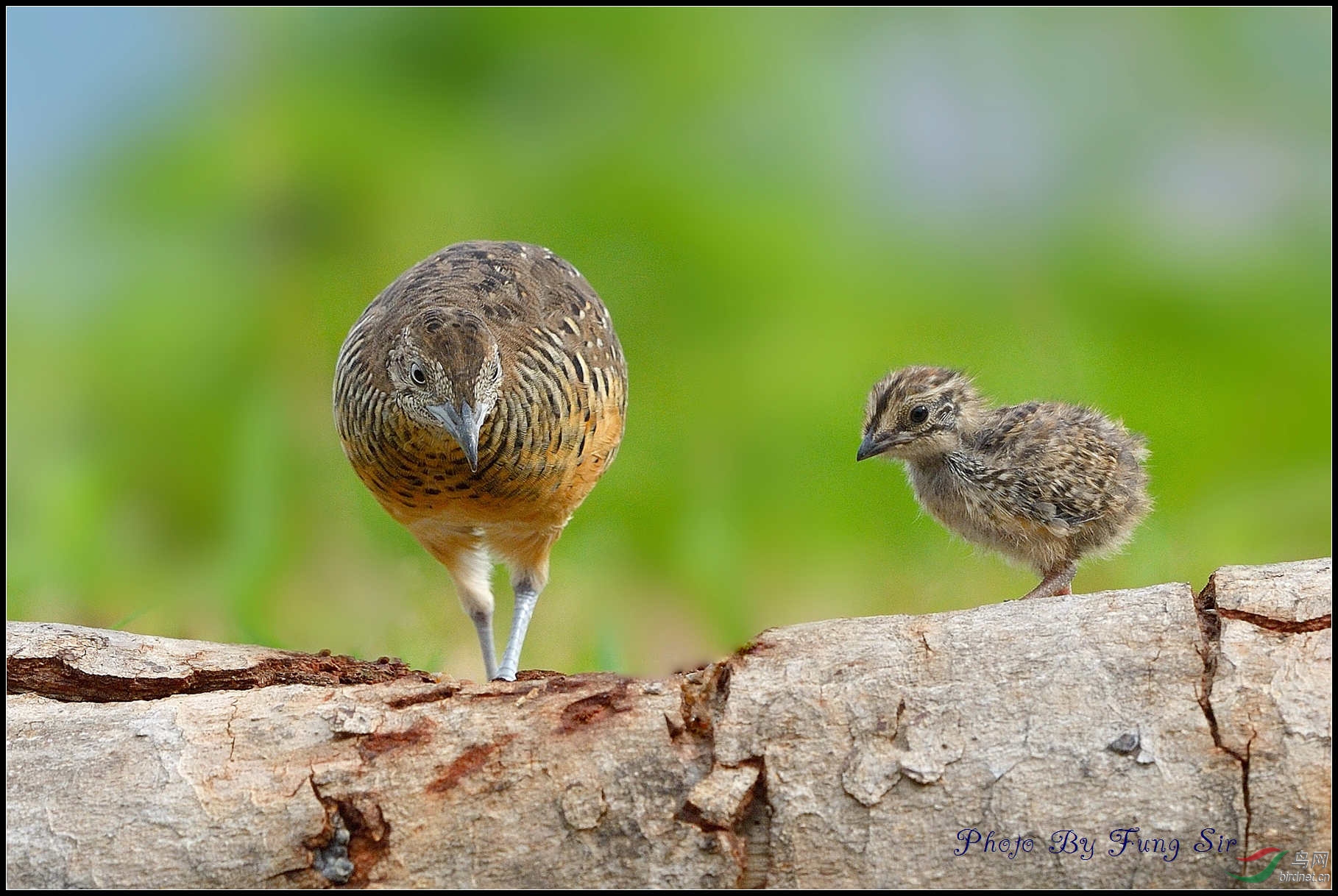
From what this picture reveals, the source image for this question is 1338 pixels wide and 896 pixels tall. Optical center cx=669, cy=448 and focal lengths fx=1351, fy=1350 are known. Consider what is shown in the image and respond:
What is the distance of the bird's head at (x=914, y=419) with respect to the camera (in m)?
5.53

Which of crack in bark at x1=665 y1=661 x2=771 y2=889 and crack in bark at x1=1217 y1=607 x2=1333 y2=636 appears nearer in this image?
crack in bark at x1=665 y1=661 x2=771 y2=889

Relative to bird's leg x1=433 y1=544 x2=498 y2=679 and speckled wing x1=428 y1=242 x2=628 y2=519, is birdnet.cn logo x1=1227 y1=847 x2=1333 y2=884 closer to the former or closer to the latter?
speckled wing x1=428 y1=242 x2=628 y2=519

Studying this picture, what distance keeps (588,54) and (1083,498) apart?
7.68 meters

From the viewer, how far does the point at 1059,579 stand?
5441 millimetres

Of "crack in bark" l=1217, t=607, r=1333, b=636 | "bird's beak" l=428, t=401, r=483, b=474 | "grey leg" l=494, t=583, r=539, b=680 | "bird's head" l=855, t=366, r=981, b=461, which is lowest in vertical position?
"crack in bark" l=1217, t=607, r=1333, b=636

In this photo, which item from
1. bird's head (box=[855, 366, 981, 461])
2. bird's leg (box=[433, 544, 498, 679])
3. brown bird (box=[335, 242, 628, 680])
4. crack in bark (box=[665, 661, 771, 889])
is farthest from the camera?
bird's leg (box=[433, 544, 498, 679])

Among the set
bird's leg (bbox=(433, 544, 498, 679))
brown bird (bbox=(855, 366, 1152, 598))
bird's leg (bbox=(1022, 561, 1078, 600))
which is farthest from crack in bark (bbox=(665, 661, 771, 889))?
bird's leg (bbox=(433, 544, 498, 679))

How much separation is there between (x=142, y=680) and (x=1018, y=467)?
331cm

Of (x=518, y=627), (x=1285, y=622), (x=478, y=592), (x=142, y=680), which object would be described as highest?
(x=478, y=592)

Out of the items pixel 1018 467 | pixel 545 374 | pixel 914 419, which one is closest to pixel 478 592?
pixel 545 374

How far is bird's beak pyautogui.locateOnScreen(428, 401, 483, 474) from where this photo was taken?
491cm

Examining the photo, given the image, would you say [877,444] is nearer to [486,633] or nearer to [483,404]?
[483,404]

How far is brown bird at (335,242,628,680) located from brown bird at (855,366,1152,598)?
1.22 meters

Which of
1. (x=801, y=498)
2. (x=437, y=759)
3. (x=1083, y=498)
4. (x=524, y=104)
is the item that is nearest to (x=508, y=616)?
(x=801, y=498)
